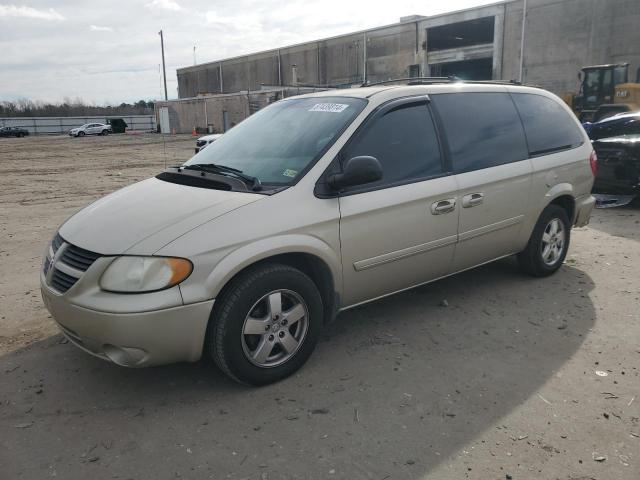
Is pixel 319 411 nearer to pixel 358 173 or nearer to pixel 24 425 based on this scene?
pixel 358 173

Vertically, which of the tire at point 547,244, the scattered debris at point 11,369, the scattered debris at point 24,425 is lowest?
the scattered debris at point 24,425

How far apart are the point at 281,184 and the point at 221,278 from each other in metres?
0.76

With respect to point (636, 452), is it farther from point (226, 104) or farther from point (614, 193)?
point (226, 104)

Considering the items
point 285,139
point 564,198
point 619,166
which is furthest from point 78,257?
point 619,166

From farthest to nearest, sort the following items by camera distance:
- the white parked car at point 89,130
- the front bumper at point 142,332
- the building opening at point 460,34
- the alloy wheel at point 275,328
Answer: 1. the white parked car at point 89,130
2. the building opening at point 460,34
3. the alloy wheel at point 275,328
4. the front bumper at point 142,332

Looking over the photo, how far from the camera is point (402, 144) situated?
383 centimetres

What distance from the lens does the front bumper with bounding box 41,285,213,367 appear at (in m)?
2.79

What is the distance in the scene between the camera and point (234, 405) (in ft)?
10.1

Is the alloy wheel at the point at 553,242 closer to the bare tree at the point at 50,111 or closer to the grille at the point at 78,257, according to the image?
the grille at the point at 78,257

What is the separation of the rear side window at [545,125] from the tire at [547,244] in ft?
1.94

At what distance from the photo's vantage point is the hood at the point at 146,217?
293 cm

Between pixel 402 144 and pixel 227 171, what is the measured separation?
1255 millimetres

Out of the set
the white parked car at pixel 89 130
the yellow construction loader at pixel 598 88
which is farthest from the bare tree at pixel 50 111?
the yellow construction loader at pixel 598 88

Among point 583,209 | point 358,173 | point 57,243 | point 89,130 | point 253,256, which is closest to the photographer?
point 253,256
